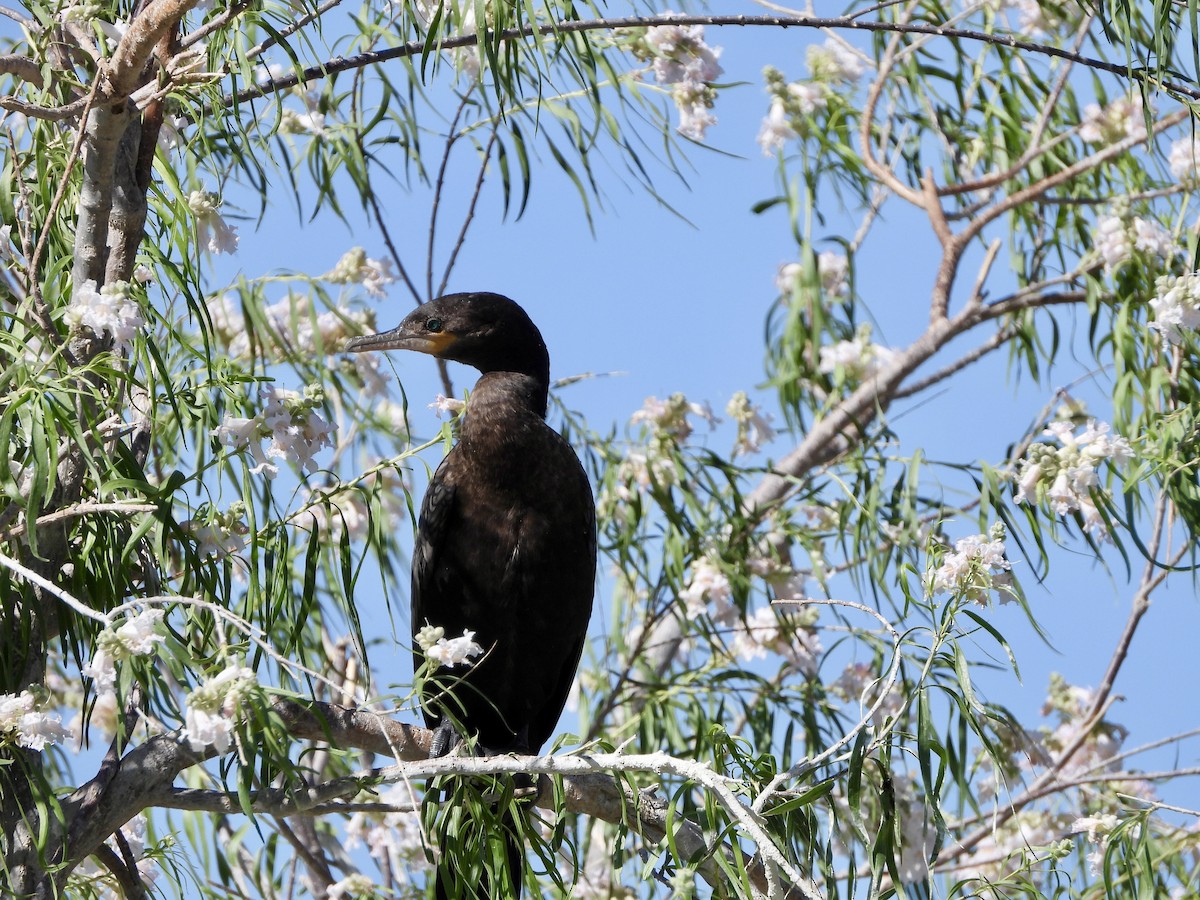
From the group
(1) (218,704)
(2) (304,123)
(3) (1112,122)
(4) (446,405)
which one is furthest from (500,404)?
(3) (1112,122)

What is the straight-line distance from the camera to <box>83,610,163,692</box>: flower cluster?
4.74ft

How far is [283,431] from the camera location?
1.93 metres

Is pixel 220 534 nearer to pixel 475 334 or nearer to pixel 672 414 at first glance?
pixel 475 334

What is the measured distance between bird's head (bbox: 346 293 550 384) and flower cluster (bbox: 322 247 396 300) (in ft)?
1.34

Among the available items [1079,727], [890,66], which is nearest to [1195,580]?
[1079,727]

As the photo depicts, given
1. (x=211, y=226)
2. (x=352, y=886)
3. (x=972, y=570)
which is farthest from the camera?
(x=352, y=886)

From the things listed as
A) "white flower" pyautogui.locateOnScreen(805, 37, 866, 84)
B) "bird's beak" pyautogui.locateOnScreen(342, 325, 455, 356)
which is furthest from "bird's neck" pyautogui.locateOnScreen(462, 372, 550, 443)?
"white flower" pyautogui.locateOnScreen(805, 37, 866, 84)

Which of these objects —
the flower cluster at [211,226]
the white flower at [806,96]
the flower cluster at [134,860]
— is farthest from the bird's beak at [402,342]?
the white flower at [806,96]

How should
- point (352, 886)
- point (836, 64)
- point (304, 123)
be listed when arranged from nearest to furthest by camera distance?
1. point (352, 886)
2. point (304, 123)
3. point (836, 64)

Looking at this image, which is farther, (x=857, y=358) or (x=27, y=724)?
(x=857, y=358)

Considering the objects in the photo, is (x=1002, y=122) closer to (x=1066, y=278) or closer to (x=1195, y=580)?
(x=1066, y=278)

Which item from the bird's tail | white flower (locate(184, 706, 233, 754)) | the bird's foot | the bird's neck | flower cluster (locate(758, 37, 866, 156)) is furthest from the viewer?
flower cluster (locate(758, 37, 866, 156))

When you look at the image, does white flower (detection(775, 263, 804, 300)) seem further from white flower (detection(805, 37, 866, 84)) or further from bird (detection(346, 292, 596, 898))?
bird (detection(346, 292, 596, 898))

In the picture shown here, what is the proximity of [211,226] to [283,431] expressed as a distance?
1.53 feet
